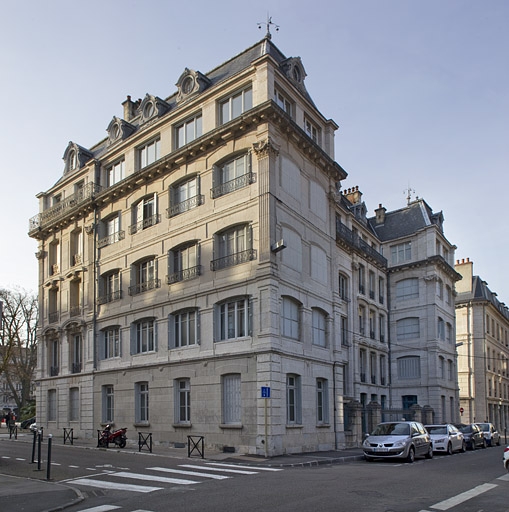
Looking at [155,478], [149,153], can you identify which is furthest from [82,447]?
[149,153]

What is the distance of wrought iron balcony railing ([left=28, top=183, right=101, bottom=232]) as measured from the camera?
3347cm

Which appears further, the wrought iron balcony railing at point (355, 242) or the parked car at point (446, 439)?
the wrought iron balcony railing at point (355, 242)

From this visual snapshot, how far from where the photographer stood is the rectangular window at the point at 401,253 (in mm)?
45531

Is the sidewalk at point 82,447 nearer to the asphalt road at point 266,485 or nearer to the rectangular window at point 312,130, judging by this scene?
the asphalt road at point 266,485

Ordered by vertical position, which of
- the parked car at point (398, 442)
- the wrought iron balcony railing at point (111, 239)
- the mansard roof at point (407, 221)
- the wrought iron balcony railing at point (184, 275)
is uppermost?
the mansard roof at point (407, 221)

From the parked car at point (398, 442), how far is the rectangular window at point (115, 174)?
18.1 m

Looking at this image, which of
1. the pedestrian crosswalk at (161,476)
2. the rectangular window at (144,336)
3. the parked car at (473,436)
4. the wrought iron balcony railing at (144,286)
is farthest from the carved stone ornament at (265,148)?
the parked car at (473,436)

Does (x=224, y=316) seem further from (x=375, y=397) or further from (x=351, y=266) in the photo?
(x=375, y=397)

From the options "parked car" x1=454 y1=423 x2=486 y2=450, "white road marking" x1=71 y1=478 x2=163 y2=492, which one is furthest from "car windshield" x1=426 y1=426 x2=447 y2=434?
"white road marking" x1=71 y1=478 x2=163 y2=492

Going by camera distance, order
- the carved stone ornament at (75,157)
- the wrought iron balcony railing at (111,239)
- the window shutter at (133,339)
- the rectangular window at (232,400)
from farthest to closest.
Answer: the carved stone ornament at (75,157) → the wrought iron balcony railing at (111,239) → the window shutter at (133,339) → the rectangular window at (232,400)

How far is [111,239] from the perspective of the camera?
105ft

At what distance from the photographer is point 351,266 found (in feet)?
124

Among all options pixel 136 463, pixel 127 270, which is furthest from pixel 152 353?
pixel 136 463

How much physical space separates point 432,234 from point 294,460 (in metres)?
27.8
